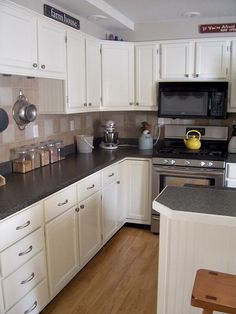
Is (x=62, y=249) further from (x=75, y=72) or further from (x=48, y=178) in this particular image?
(x=75, y=72)

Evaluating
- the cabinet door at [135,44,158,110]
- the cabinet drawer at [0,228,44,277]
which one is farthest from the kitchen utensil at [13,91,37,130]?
the cabinet door at [135,44,158,110]

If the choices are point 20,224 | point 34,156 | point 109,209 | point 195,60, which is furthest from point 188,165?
point 20,224

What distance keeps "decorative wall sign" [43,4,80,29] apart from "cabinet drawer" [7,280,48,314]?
2115 mm

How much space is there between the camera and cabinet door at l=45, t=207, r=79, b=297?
2.23 meters

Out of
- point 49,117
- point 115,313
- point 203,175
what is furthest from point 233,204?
point 49,117

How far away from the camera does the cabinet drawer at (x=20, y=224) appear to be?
1770 millimetres

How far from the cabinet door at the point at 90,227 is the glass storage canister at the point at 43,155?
0.51m

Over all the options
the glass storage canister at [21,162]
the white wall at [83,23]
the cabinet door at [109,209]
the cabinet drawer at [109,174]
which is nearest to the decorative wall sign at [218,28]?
the white wall at [83,23]

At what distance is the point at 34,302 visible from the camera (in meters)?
2.09

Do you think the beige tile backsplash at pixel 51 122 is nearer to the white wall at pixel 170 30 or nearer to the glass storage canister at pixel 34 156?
the glass storage canister at pixel 34 156

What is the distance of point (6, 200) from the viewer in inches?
75.3

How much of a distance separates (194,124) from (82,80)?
1501 mm

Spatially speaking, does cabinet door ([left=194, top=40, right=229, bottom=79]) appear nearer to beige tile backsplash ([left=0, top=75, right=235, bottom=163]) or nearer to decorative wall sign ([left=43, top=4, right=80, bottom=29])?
beige tile backsplash ([left=0, top=75, right=235, bottom=163])

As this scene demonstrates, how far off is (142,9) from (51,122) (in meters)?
1.45
